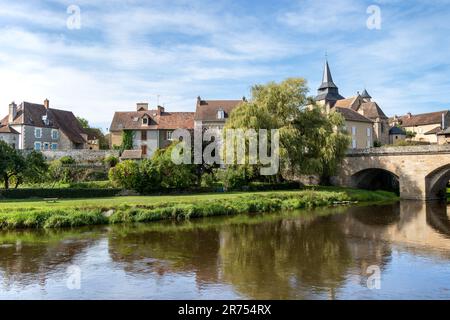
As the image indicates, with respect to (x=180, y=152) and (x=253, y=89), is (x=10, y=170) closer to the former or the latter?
(x=180, y=152)

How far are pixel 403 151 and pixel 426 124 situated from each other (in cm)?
4110

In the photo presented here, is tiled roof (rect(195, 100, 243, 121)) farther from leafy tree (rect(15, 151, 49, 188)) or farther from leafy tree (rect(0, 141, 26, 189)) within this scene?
leafy tree (rect(0, 141, 26, 189))

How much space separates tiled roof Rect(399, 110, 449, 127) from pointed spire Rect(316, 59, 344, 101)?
56.3 feet

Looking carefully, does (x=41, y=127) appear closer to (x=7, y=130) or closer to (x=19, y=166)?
(x=7, y=130)

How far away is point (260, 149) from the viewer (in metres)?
33.2

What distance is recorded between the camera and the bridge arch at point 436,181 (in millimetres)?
33381

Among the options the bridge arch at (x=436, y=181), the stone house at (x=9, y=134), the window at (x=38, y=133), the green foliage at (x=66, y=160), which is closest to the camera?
the bridge arch at (x=436, y=181)

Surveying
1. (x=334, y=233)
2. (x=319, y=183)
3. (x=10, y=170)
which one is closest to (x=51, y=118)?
(x=10, y=170)

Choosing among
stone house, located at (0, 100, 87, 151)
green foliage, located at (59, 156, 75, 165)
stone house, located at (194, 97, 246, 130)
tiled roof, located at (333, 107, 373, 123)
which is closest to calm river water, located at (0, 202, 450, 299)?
green foliage, located at (59, 156, 75, 165)

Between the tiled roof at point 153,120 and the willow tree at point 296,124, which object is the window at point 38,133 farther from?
the willow tree at point 296,124

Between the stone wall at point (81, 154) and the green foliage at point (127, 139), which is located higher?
the green foliage at point (127, 139)

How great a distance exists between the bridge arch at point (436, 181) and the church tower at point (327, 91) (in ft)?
91.7

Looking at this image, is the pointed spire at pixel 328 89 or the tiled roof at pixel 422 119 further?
the tiled roof at pixel 422 119

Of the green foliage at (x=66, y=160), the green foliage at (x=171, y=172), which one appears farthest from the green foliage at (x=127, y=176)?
the green foliage at (x=66, y=160)
